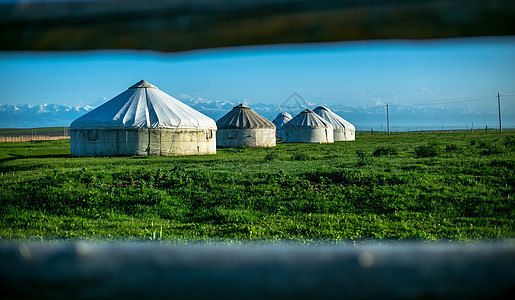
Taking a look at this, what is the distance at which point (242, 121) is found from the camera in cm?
3309

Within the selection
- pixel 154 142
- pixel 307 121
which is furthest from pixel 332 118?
pixel 154 142

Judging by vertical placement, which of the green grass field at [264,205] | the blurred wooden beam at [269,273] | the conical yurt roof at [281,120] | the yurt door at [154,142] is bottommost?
the green grass field at [264,205]

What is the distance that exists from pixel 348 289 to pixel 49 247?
442mm

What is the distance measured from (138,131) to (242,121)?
1332cm

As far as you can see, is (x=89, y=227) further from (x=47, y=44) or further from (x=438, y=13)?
(x=438, y=13)

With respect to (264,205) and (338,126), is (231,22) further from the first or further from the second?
(338,126)

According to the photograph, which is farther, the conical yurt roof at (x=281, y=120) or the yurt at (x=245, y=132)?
the conical yurt roof at (x=281, y=120)

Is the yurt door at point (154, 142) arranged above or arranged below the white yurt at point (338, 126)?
below

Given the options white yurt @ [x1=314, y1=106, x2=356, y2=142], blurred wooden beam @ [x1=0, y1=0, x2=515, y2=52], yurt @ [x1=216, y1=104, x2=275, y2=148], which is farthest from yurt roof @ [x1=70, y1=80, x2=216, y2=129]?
white yurt @ [x1=314, y1=106, x2=356, y2=142]

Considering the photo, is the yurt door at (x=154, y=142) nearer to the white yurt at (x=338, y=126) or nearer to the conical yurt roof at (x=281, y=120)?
the white yurt at (x=338, y=126)

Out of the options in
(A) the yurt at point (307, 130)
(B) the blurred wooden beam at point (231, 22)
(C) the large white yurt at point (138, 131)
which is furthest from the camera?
(A) the yurt at point (307, 130)

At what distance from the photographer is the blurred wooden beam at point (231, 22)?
29.2 inches

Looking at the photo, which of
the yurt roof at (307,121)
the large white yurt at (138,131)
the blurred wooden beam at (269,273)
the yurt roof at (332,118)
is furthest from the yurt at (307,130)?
the blurred wooden beam at (269,273)

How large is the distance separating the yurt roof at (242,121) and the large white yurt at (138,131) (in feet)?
33.2
